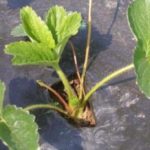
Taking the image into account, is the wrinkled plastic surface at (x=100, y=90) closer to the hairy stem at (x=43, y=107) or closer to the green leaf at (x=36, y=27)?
the hairy stem at (x=43, y=107)

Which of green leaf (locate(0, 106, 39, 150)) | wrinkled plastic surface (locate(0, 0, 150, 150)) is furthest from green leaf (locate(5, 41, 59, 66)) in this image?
wrinkled plastic surface (locate(0, 0, 150, 150))

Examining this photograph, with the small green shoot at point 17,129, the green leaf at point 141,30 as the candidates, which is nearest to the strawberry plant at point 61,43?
the green leaf at point 141,30

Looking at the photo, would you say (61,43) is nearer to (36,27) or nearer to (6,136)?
(36,27)

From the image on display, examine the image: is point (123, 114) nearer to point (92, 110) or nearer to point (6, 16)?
point (92, 110)

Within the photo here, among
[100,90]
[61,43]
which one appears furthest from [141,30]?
[100,90]

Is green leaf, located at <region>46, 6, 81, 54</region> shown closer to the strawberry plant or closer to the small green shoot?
the strawberry plant

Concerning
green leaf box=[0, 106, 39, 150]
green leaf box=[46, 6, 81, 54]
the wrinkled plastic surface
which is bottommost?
the wrinkled plastic surface
